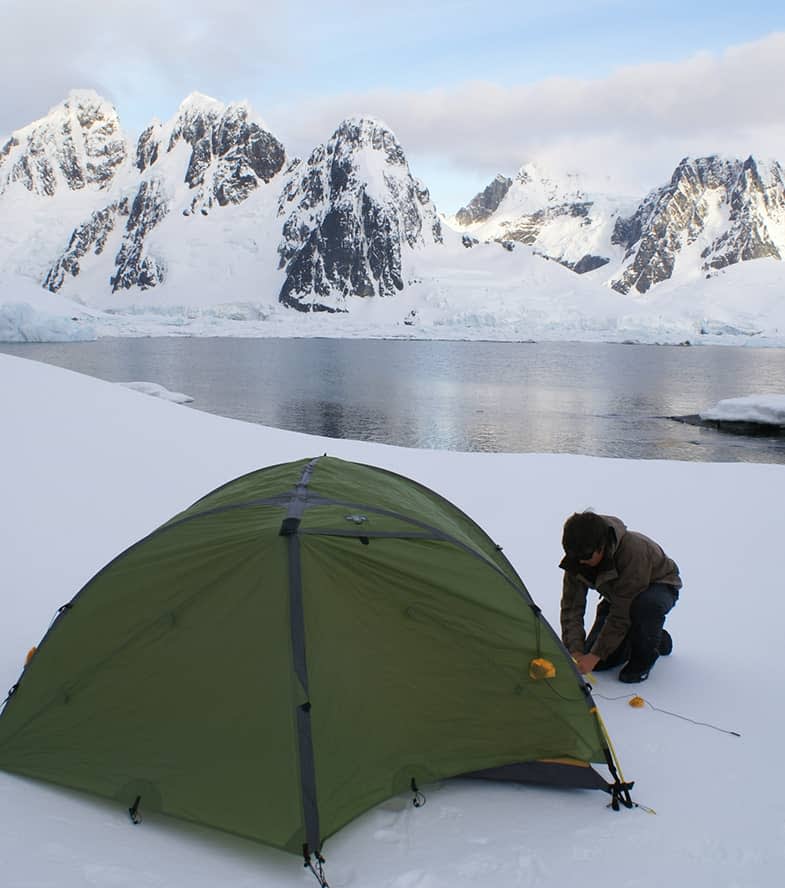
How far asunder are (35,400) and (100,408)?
93 centimetres

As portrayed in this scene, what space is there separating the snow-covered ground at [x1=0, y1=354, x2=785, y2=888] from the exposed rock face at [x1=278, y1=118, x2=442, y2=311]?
138070 millimetres

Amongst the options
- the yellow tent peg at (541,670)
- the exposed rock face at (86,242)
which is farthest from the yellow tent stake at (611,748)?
the exposed rock face at (86,242)

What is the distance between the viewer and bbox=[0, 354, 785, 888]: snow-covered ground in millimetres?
3127

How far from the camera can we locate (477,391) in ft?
146

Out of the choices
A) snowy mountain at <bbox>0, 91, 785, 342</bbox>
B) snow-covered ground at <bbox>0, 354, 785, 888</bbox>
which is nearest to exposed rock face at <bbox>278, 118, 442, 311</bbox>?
snowy mountain at <bbox>0, 91, 785, 342</bbox>

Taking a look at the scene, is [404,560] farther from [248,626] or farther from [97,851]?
[97,851]

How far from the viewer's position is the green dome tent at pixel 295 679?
11.0 ft

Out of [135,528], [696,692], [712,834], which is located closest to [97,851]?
[712,834]

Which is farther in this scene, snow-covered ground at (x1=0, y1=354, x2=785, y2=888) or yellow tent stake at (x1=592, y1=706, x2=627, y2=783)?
yellow tent stake at (x1=592, y1=706, x2=627, y2=783)

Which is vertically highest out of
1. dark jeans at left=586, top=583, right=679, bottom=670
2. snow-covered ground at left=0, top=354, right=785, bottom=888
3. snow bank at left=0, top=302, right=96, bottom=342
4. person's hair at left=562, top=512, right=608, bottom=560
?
snow bank at left=0, top=302, right=96, bottom=342

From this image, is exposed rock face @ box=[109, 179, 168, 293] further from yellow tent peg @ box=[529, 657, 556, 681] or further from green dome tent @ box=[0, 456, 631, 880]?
yellow tent peg @ box=[529, 657, 556, 681]

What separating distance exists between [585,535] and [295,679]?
180cm

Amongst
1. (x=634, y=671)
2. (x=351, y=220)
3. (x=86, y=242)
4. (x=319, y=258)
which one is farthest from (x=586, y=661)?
(x=86, y=242)

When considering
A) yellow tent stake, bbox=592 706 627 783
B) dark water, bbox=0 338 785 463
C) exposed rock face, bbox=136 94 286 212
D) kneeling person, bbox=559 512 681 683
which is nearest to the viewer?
yellow tent stake, bbox=592 706 627 783
